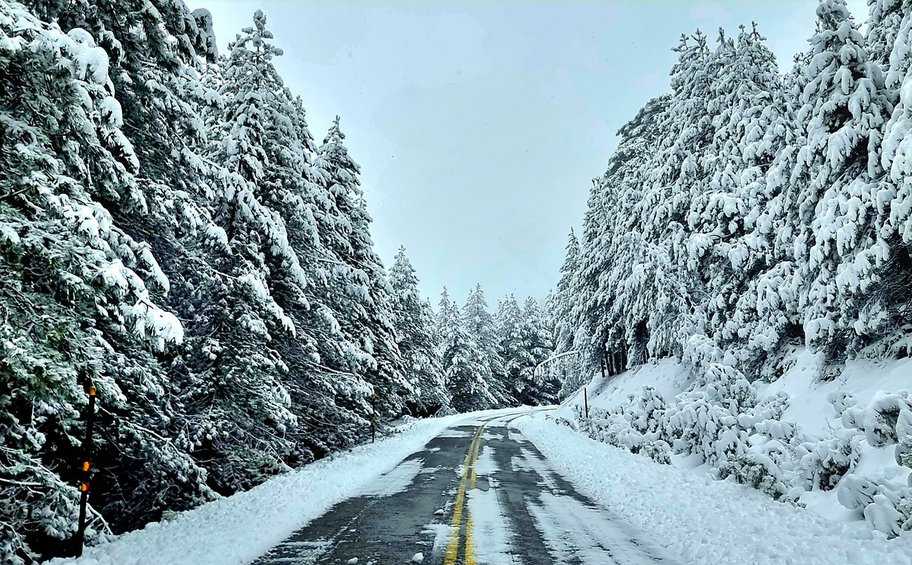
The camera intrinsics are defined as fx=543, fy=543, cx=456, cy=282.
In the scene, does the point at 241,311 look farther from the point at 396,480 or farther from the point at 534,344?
the point at 534,344

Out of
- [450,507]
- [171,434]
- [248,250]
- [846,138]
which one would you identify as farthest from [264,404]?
[846,138]

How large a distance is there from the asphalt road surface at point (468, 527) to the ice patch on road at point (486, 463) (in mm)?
237

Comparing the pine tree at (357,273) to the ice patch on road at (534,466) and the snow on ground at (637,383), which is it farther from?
the snow on ground at (637,383)

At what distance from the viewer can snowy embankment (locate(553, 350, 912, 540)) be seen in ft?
25.9

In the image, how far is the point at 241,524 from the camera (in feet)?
29.5

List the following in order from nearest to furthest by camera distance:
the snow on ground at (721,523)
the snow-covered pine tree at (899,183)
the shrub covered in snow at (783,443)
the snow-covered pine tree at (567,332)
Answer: the snow on ground at (721,523), the shrub covered in snow at (783,443), the snow-covered pine tree at (899,183), the snow-covered pine tree at (567,332)

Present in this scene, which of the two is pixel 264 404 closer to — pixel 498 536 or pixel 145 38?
pixel 498 536

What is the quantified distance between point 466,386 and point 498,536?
1739 inches

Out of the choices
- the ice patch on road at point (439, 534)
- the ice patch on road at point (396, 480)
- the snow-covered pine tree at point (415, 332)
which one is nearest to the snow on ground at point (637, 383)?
the snow-covered pine tree at point (415, 332)

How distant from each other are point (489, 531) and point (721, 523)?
3.65 meters

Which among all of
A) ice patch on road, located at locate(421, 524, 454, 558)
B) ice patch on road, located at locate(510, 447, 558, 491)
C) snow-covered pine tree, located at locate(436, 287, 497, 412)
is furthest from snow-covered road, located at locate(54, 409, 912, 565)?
snow-covered pine tree, located at locate(436, 287, 497, 412)

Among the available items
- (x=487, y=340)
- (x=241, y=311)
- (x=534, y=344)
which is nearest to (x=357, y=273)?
(x=241, y=311)

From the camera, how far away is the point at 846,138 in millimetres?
12078

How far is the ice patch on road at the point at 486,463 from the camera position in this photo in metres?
14.8
